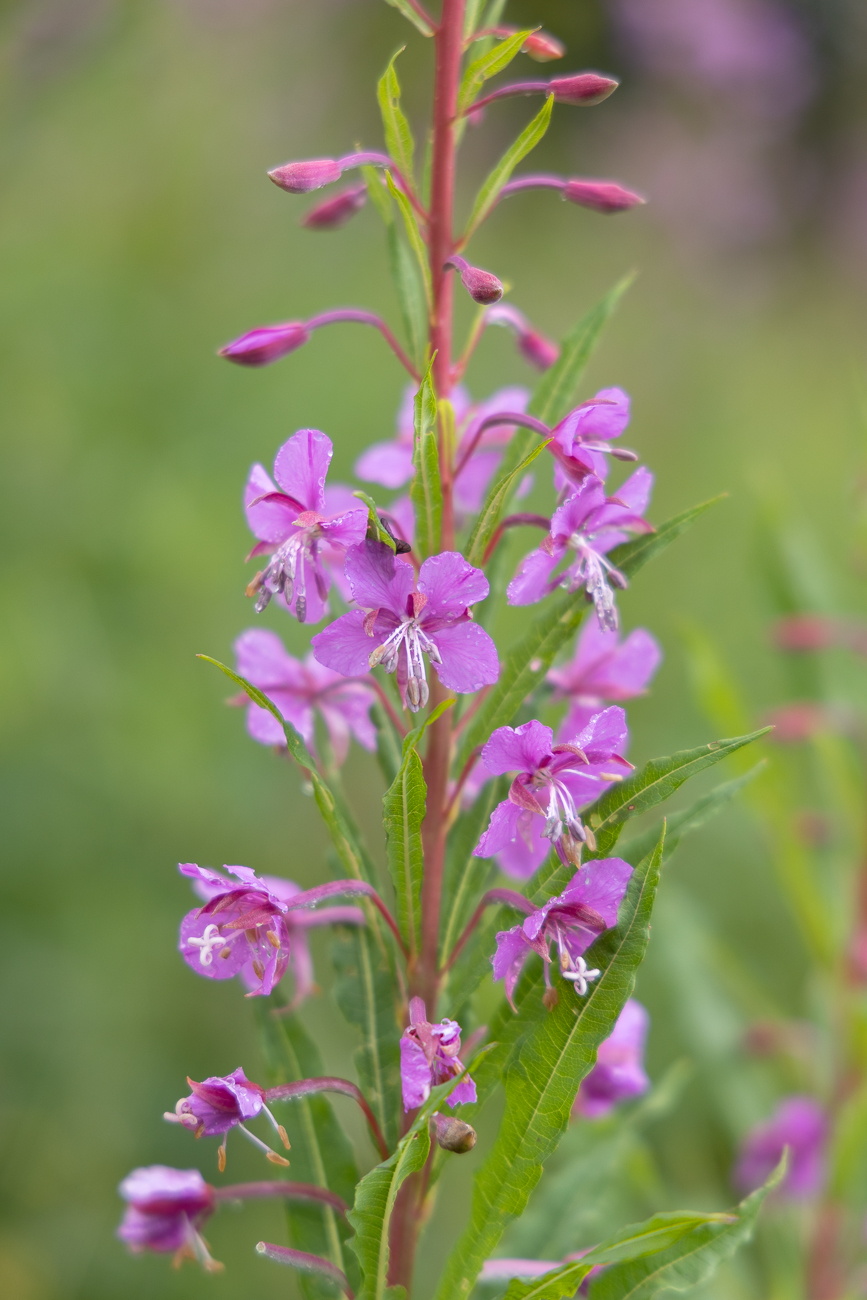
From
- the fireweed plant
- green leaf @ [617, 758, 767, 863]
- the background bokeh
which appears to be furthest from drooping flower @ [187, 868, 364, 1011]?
the background bokeh

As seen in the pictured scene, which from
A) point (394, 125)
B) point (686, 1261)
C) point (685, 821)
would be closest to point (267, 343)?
point (394, 125)

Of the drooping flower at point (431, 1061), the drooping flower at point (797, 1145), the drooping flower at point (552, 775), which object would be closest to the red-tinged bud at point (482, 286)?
the drooping flower at point (552, 775)

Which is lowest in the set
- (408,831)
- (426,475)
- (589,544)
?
(408,831)

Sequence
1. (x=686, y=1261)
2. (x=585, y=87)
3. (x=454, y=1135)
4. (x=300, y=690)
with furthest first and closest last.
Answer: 1. (x=300, y=690)
2. (x=585, y=87)
3. (x=686, y=1261)
4. (x=454, y=1135)

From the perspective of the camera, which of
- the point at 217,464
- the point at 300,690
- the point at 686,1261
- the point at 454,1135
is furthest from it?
the point at 217,464

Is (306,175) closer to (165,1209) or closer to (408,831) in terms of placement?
(408,831)

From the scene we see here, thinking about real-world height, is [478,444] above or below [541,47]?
below

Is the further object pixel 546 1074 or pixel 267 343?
pixel 267 343

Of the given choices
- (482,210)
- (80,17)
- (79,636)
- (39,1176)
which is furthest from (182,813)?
(482,210)
